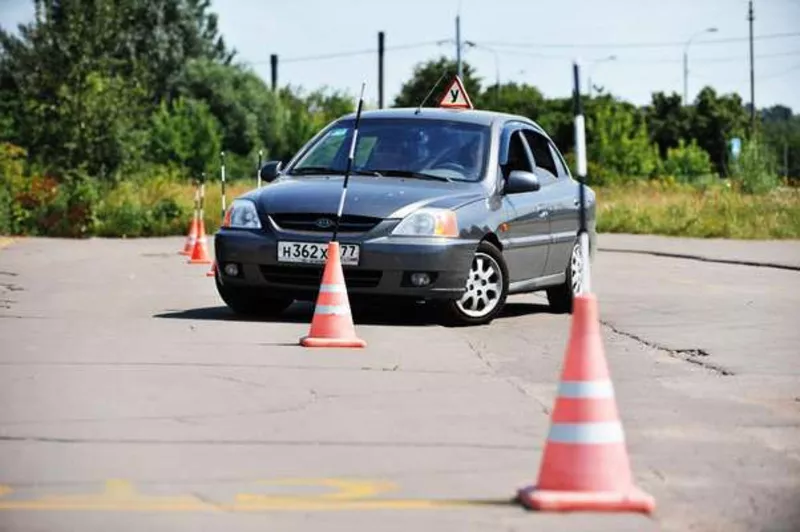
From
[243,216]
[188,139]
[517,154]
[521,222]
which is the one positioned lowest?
[521,222]

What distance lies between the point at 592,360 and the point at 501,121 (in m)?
8.48

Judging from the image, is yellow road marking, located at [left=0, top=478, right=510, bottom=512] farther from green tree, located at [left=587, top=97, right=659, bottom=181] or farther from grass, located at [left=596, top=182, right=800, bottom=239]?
green tree, located at [left=587, top=97, right=659, bottom=181]

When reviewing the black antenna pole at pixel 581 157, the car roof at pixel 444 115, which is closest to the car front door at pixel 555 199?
the car roof at pixel 444 115

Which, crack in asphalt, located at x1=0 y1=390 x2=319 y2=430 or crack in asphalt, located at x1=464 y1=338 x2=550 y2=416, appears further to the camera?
crack in asphalt, located at x1=464 y1=338 x2=550 y2=416

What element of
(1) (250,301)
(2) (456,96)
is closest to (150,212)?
(2) (456,96)

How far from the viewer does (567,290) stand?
15383 mm

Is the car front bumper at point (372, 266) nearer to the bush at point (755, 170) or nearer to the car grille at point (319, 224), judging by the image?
the car grille at point (319, 224)

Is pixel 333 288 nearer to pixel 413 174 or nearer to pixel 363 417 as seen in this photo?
pixel 413 174

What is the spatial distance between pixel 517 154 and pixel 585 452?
8834mm

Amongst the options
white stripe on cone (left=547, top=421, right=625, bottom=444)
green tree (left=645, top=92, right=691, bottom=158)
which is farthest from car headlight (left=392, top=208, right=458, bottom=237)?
green tree (left=645, top=92, right=691, bottom=158)

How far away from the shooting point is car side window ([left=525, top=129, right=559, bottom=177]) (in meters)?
15.4

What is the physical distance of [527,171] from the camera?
14969mm

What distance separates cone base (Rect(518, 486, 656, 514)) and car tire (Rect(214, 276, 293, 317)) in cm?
761

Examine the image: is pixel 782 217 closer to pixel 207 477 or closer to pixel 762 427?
pixel 762 427
